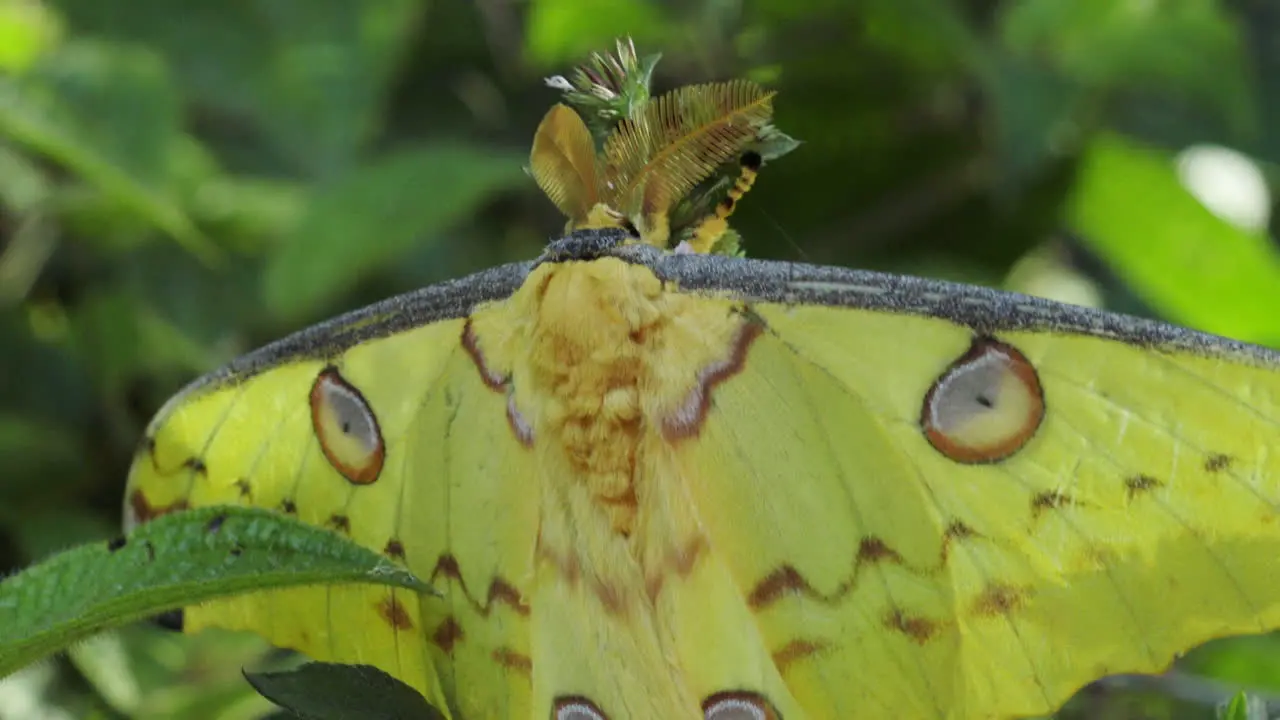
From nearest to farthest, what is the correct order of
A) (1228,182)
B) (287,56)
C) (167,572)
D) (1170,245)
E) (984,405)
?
(167,572) < (984,405) < (1170,245) < (287,56) < (1228,182)

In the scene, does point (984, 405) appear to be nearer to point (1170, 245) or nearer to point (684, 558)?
point (684, 558)

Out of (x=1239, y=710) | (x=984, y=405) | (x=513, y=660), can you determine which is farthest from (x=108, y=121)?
(x=1239, y=710)

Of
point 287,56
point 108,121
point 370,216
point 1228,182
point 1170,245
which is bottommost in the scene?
point 1170,245

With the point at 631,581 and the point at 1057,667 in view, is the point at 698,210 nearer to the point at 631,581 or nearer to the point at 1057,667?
the point at 631,581

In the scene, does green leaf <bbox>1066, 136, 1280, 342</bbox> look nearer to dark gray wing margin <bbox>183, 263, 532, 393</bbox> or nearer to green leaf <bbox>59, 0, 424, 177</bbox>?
green leaf <bbox>59, 0, 424, 177</bbox>

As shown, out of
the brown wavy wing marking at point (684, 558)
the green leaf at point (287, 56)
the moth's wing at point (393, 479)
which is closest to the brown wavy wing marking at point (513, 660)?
the moth's wing at point (393, 479)

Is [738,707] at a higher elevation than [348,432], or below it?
below

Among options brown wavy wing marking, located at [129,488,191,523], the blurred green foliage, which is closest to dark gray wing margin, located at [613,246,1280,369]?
brown wavy wing marking, located at [129,488,191,523]
